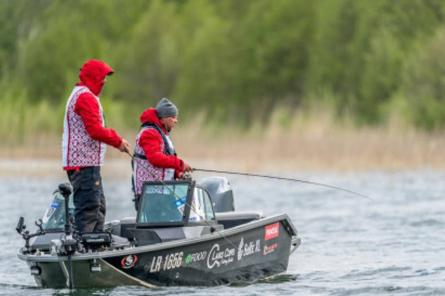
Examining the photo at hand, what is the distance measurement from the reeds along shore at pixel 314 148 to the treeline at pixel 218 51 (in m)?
16.8

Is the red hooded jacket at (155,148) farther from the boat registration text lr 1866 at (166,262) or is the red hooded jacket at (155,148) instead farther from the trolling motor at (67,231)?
the trolling motor at (67,231)

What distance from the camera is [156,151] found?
1276cm

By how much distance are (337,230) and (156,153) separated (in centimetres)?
669

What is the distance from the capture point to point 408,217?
66.2 ft

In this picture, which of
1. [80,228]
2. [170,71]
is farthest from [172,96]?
[80,228]

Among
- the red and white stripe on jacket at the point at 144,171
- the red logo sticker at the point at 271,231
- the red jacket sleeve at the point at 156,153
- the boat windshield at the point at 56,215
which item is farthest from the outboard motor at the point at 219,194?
the boat windshield at the point at 56,215

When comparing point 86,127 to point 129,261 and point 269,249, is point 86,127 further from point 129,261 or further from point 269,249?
point 269,249

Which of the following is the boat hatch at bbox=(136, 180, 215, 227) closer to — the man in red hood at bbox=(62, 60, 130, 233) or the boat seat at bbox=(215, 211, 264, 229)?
the man in red hood at bbox=(62, 60, 130, 233)

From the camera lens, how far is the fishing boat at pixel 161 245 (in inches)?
465

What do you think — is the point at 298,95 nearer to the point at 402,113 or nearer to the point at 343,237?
the point at 402,113

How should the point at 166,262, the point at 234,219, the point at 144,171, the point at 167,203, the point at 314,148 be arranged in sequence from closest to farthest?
the point at 166,262 < the point at 167,203 < the point at 144,171 < the point at 234,219 < the point at 314,148

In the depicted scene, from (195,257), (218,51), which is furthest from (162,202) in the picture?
(218,51)

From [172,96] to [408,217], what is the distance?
147ft

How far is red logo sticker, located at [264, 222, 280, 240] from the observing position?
13.5 m
